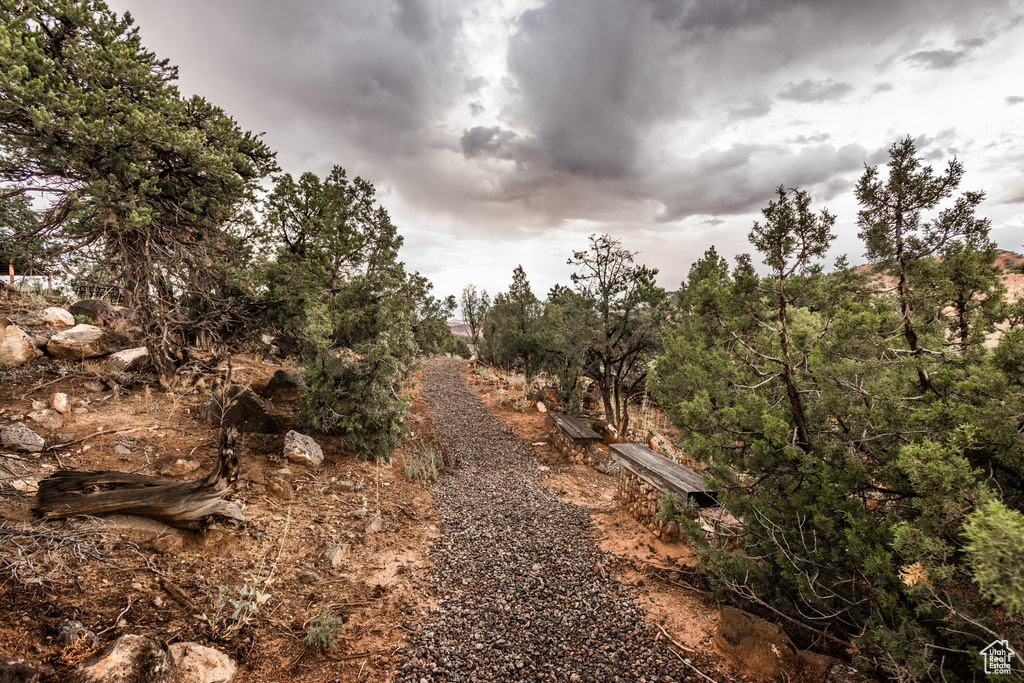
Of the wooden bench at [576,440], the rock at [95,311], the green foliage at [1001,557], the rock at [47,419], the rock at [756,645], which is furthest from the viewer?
the rock at [95,311]

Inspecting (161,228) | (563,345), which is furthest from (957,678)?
(161,228)

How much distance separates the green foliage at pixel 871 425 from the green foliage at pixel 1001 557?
72 cm

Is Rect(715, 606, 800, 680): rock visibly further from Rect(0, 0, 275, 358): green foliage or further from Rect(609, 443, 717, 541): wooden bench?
Rect(0, 0, 275, 358): green foliage

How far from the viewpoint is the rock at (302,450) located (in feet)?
19.6

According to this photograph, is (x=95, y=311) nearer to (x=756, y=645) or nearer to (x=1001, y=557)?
(x=756, y=645)

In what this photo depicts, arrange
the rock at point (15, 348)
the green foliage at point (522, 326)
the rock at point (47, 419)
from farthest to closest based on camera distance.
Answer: the green foliage at point (522, 326)
the rock at point (15, 348)
the rock at point (47, 419)

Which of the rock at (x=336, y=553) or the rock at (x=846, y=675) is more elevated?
the rock at (x=846, y=675)

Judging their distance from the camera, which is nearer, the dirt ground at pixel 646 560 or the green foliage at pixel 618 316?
the dirt ground at pixel 646 560

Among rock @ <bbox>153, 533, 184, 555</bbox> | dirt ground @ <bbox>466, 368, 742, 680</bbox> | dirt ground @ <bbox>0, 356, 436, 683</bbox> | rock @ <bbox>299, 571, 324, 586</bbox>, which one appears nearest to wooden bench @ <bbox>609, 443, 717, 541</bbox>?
dirt ground @ <bbox>466, 368, 742, 680</bbox>

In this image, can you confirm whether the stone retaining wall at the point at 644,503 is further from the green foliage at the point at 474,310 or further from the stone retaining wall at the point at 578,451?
the green foliage at the point at 474,310

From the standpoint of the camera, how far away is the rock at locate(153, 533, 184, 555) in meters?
3.43

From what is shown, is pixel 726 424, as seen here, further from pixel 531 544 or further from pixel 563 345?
pixel 563 345

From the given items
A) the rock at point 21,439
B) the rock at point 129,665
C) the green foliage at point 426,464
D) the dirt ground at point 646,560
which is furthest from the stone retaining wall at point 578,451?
the rock at point 21,439

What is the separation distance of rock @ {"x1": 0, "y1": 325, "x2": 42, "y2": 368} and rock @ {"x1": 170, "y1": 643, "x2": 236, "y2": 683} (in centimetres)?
767
